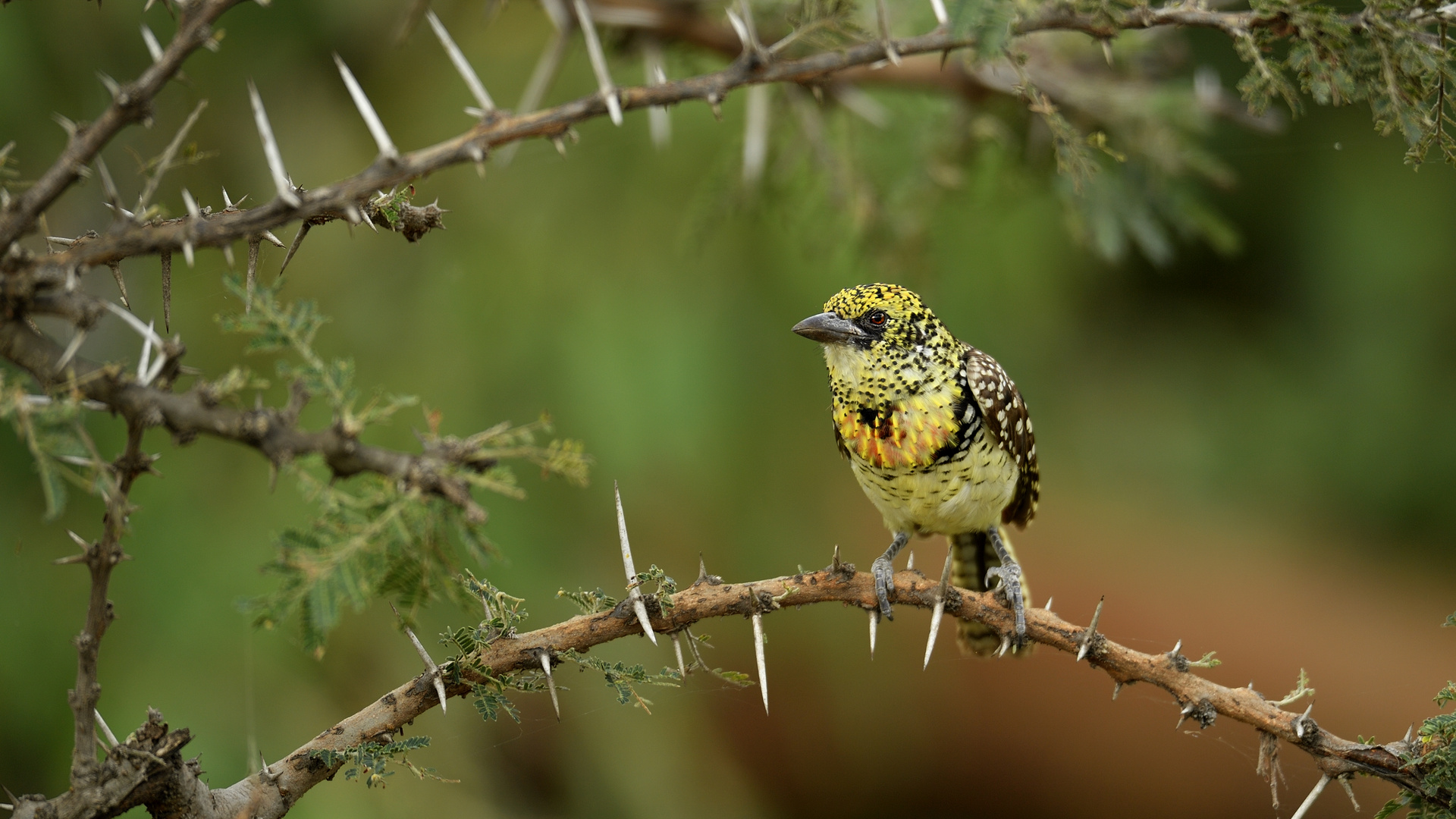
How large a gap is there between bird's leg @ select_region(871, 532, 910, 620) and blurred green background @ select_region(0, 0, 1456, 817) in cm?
139

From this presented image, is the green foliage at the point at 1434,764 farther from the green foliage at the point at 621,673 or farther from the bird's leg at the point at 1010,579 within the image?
the green foliage at the point at 621,673

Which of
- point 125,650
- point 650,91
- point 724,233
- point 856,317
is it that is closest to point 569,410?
point 724,233

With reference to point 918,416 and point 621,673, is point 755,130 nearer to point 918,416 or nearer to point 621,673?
point 918,416

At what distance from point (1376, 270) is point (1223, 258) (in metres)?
1.17

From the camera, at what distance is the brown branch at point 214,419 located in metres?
1.24

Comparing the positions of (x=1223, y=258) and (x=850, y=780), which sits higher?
(x=1223, y=258)

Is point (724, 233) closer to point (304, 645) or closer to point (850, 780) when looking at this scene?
point (850, 780)

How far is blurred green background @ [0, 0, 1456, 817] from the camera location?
424 centimetres

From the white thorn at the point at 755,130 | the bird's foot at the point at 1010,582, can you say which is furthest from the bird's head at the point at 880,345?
the white thorn at the point at 755,130

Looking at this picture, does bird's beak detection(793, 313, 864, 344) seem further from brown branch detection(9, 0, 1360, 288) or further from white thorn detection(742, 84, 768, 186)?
white thorn detection(742, 84, 768, 186)

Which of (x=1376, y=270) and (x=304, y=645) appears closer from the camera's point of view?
(x=304, y=645)

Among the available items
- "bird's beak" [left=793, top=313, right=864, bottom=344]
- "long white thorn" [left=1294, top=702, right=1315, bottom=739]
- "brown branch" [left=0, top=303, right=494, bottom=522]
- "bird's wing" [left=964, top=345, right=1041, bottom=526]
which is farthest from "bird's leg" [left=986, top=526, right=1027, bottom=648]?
"brown branch" [left=0, top=303, right=494, bottom=522]

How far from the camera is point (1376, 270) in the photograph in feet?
22.3

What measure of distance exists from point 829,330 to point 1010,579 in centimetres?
87
